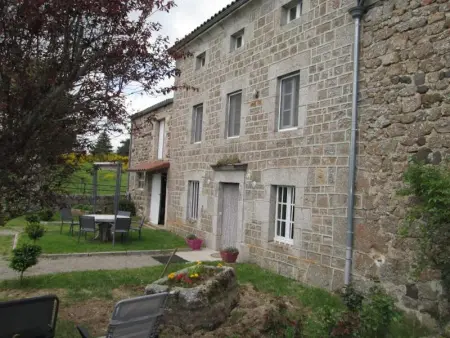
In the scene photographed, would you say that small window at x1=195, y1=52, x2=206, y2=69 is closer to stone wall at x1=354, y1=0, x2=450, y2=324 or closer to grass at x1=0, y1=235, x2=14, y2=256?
stone wall at x1=354, y1=0, x2=450, y2=324

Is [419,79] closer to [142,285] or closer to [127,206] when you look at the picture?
[142,285]

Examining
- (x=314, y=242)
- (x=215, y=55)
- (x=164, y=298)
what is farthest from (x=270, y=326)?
(x=215, y=55)

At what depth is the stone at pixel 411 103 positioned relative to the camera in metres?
5.77

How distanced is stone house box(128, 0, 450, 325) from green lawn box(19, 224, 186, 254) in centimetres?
123

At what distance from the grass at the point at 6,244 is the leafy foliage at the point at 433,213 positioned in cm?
924

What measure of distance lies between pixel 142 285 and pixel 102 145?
3.76 metres

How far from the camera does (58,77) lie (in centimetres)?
345

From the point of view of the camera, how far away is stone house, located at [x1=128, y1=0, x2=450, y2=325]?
573cm

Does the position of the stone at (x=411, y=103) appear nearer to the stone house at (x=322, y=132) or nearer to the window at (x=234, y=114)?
the stone house at (x=322, y=132)

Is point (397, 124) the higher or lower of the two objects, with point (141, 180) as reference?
higher

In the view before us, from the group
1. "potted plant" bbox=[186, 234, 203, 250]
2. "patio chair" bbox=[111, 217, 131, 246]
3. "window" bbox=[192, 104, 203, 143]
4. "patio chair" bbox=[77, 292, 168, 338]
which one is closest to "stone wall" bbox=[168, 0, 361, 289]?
"potted plant" bbox=[186, 234, 203, 250]

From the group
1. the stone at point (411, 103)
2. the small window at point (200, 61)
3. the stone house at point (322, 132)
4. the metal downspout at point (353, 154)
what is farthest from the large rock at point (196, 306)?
the small window at point (200, 61)

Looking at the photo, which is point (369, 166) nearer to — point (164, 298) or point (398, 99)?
point (398, 99)

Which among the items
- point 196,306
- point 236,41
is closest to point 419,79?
point 196,306
